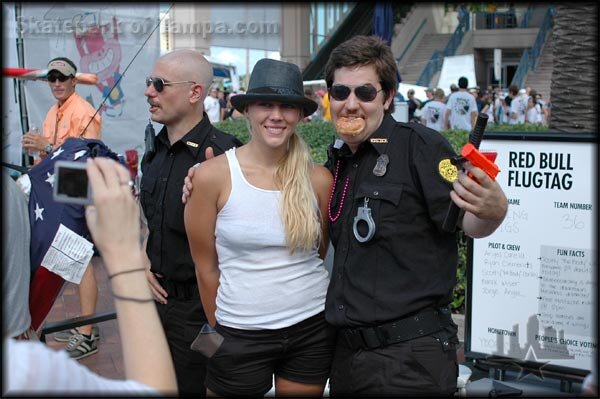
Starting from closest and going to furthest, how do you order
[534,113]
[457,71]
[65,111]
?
1. [65,111]
2. [534,113]
3. [457,71]

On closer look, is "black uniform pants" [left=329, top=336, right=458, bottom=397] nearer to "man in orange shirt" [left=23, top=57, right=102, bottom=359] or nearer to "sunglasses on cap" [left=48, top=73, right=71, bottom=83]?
"man in orange shirt" [left=23, top=57, right=102, bottom=359]

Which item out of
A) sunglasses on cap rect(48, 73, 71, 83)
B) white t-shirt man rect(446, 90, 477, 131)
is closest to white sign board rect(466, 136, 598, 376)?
sunglasses on cap rect(48, 73, 71, 83)

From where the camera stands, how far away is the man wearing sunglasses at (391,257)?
2.67 meters

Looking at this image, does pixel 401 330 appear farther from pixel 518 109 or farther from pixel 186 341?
pixel 518 109

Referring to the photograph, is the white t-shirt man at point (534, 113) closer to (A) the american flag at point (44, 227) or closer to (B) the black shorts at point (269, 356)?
(B) the black shorts at point (269, 356)

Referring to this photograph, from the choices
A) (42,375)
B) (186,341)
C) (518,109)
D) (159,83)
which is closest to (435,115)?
(518,109)

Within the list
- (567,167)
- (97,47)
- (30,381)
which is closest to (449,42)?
(97,47)

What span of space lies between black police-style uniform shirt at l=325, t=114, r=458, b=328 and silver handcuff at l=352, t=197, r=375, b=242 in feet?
0.05

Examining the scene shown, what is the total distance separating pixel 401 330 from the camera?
267 centimetres

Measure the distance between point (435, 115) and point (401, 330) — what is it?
1385 cm

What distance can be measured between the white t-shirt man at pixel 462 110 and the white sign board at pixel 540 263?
11329 millimetres

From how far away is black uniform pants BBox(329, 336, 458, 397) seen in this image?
2656 mm

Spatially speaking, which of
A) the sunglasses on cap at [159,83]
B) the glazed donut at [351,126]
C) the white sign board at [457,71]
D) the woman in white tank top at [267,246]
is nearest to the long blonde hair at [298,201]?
the woman in white tank top at [267,246]

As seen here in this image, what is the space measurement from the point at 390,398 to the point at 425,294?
1.26ft
